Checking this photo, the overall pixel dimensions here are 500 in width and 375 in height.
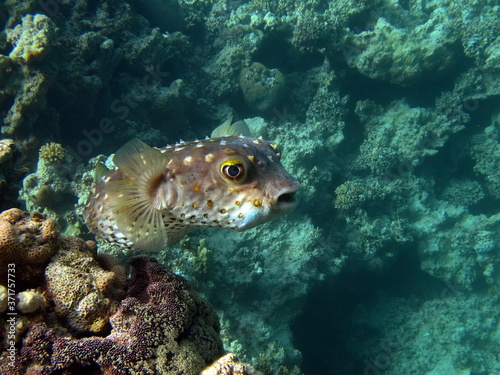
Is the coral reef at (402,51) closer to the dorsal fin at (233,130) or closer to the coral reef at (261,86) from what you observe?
the coral reef at (261,86)

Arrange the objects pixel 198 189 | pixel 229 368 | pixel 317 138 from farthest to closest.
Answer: pixel 317 138 < pixel 198 189 < pixel 229 368

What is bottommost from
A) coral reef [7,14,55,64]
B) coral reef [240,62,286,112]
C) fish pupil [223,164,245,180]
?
fish pupil [223,164,245,180]

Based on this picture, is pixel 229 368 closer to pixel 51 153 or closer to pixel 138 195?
pixel 138 195

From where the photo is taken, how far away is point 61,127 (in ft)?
25.7

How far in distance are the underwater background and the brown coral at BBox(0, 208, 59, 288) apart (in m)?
2.77

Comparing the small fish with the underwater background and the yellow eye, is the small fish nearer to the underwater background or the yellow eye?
the yellow eye

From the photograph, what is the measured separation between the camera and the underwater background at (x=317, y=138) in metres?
6.70

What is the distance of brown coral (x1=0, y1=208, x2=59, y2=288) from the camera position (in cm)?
230

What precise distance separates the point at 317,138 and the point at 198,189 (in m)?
8.39

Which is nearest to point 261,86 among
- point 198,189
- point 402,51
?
point 402,51

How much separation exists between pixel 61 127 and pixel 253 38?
24.0ft

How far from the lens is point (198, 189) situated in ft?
8.21

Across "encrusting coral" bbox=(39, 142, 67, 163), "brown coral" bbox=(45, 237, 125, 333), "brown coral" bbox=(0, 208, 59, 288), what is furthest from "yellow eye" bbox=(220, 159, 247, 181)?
"encrusting coral" bbox=(39, 142, 67, 163)

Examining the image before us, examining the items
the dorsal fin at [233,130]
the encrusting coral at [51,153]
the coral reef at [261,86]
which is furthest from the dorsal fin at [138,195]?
the coral reef at [261,86]
